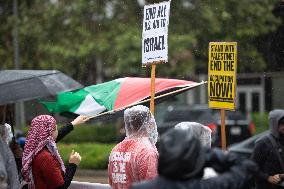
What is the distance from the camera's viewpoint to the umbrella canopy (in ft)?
22.9

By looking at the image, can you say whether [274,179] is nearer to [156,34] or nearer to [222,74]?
[222,74]

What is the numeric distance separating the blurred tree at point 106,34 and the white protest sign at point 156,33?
9.84 m

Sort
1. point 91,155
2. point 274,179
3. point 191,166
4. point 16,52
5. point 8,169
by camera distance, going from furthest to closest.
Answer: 1. point 16,52
2. point 91,155
3. point 274,179
4. point 8,169
5. point 191,166

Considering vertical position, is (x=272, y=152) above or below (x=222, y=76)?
below

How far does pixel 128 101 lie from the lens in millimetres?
7914

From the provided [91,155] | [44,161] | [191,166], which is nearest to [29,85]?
[44,161]

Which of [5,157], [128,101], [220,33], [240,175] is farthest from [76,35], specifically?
[240,175]

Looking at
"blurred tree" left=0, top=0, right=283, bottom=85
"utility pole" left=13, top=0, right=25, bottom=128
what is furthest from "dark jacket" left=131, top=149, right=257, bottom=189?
"utility pole" left=13, top=0, right=25, bottom=128

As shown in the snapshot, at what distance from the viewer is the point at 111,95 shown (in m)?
8.21

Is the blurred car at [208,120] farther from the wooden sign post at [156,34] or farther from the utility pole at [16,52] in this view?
the wooden sign post at [156,34]

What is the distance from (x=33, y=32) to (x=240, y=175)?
19.0 metres

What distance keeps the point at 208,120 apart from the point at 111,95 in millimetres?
13457

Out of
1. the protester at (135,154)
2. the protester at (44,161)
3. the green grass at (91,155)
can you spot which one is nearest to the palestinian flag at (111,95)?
the protester at (44,161)

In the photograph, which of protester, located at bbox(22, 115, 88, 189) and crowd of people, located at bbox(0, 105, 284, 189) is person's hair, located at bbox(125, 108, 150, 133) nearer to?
crowd of people, located at bbox(0, 105, 284, 189)
